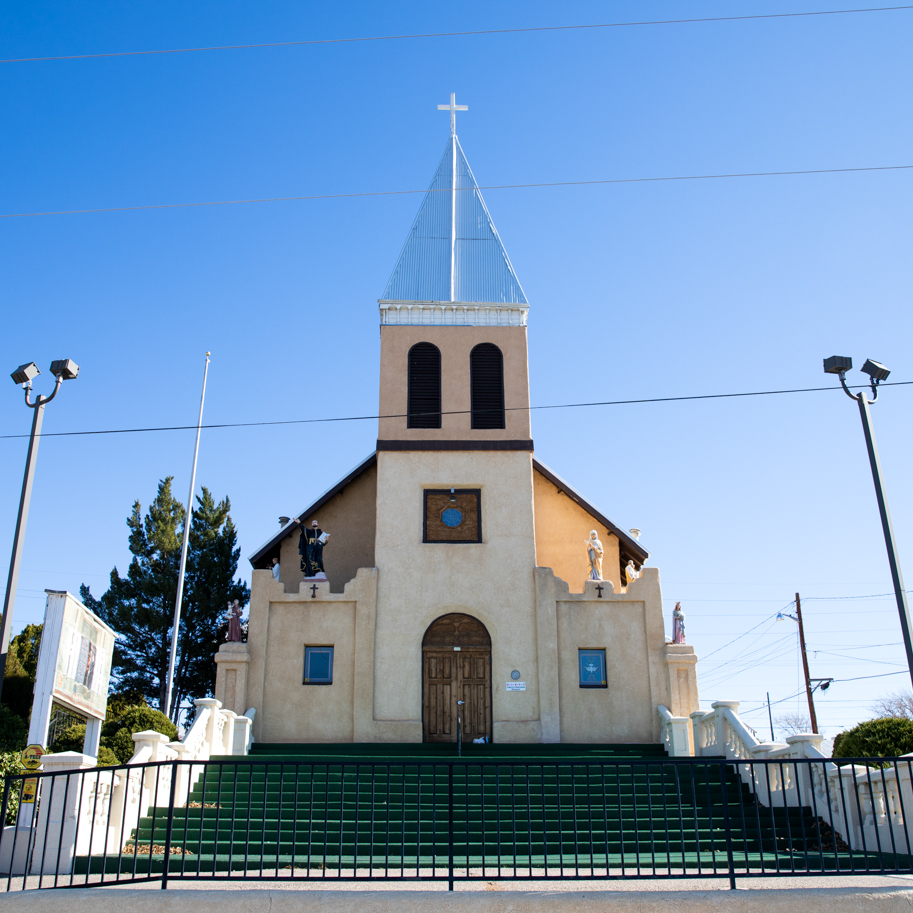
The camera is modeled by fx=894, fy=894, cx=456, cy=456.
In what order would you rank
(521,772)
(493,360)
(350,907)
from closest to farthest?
1. (350,907)
2. (521,772)
3. (493,360)

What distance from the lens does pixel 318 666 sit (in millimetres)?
20125

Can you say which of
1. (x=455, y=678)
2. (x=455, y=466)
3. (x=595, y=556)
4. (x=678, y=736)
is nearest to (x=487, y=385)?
(x=455, y=466)

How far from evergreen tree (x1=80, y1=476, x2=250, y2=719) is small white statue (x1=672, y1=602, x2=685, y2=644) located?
2029cm

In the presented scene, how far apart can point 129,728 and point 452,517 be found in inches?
355

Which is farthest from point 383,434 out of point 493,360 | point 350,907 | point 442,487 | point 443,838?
point 350,907

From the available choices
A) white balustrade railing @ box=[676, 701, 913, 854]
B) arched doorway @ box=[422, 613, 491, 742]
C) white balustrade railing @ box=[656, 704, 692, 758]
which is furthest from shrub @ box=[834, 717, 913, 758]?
arched doorway @ box=[422, 613, 491, 742]

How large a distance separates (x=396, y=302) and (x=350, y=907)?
17514 mm

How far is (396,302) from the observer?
914 inches

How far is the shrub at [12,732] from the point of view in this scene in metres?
22.5

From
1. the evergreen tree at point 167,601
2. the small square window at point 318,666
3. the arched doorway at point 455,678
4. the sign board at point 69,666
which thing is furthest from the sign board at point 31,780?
the evergreen tree at point 167,601

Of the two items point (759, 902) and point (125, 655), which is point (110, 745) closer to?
point (125, 655)

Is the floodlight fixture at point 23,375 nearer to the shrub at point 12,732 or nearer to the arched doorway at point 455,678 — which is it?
the arched doorway at point 455,678

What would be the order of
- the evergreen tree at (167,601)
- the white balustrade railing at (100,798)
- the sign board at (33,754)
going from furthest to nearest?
1. the evergreen tree at (167,601)
2. the sign board at (33,754)
3. the white balustrade railing at (100,798)

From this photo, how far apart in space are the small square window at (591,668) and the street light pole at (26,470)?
1207cm
